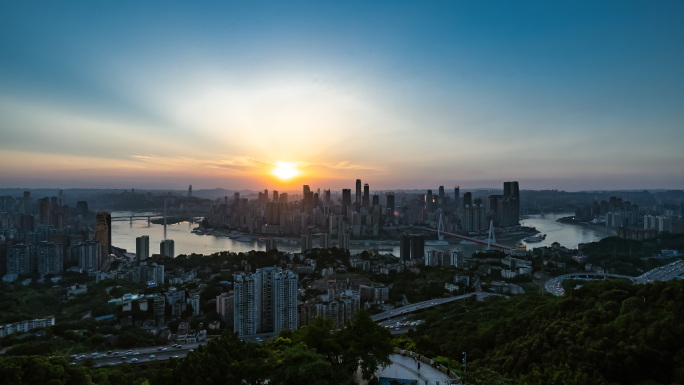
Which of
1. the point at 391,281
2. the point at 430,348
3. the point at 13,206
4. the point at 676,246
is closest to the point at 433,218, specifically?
the point at 676,246

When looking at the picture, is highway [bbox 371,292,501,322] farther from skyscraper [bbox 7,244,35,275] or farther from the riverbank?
the riverbank

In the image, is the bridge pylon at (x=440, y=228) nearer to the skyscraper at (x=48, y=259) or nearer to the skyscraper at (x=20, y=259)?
the skyscraper at (x=48, y=259)

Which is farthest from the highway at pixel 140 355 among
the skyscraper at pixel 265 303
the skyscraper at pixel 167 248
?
the skyscraper at pixel 167 248

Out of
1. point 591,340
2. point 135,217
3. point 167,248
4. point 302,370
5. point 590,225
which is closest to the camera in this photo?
point 302,370

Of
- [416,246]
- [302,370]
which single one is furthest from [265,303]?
[416,246]

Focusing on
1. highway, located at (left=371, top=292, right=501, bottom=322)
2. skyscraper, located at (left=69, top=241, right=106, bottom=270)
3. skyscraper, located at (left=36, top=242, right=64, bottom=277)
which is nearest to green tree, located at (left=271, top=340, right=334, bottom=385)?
highway, located at (left=371, top=292, right=501, bottom=322)

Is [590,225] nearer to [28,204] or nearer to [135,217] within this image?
[135,217]
